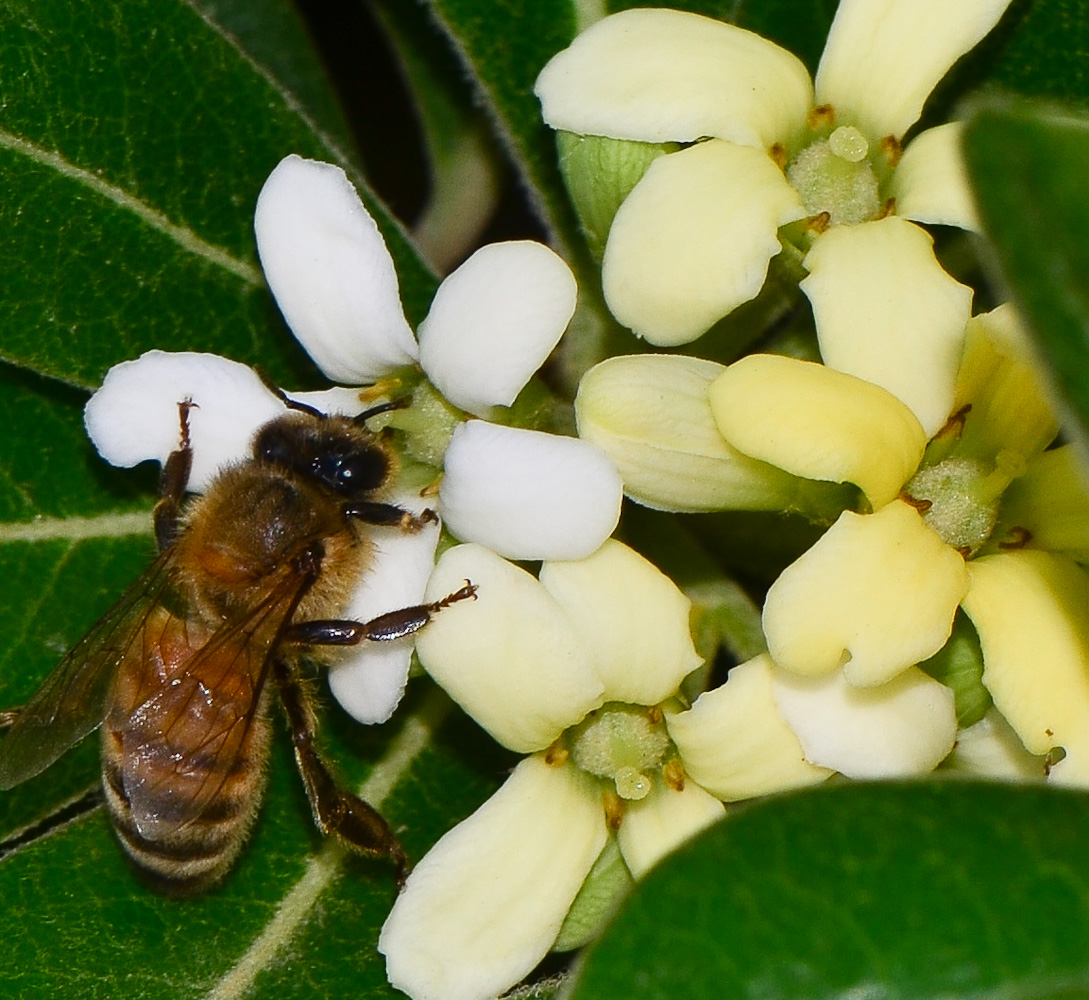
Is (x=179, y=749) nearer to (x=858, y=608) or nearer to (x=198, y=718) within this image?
(x=198, y=718)

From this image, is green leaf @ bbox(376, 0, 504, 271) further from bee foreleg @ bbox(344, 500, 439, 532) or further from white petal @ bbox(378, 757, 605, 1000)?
white petal @ bbox(378, 757, 605, 1000)

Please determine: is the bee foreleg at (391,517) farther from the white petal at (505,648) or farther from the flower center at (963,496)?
the flower center at (963,496)

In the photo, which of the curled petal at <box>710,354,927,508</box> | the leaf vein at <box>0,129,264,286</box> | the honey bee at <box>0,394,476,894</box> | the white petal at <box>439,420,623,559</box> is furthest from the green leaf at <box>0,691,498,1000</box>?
the curled petal at <box>710,354,927,508</box>

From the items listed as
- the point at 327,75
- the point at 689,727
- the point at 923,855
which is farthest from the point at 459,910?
the point at 327,75

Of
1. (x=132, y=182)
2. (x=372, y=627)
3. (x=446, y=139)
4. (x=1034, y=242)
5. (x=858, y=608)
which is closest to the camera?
(x=1034, y=242)

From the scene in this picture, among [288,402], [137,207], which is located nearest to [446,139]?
[137,207]
